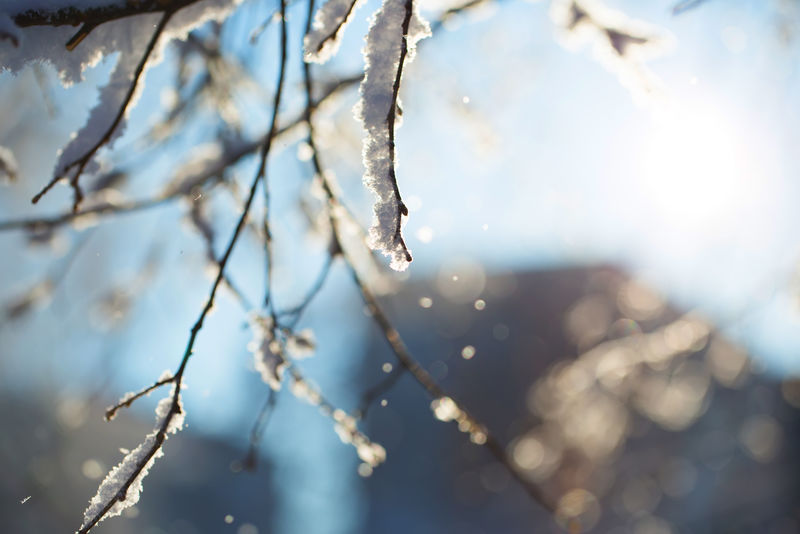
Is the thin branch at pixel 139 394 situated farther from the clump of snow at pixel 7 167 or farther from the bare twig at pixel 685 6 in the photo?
the bare twig at pixel 685 6

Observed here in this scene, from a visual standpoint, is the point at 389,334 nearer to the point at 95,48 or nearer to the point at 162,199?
the point at 95,48

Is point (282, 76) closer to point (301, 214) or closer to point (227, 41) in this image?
point (227, 41)

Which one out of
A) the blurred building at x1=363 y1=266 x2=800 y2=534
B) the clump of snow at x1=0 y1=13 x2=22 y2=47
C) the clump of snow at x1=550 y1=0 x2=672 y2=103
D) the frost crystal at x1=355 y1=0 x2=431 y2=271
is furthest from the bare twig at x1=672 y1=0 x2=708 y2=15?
the blurred building at x1=363 y1=266 x2=800 y2=534

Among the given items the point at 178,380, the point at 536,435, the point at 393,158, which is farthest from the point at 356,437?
the point at 536,435

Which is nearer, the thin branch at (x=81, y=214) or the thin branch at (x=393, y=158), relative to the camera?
the thin branch at (x=393, y=158)

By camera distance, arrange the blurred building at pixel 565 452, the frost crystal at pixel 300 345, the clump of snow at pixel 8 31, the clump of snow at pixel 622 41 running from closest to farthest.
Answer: the clump of snow at pixel 8 31
the clump of snow at pixel 622 41
the frost crystal at pixel 300 345
the blurred building at pixel 565 452

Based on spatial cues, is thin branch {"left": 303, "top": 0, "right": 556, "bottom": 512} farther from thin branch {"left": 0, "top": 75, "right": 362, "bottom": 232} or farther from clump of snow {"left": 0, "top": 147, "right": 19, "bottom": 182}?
clump of snow {"left": 0, "top": 147, "right": 19, "bottom": 182}

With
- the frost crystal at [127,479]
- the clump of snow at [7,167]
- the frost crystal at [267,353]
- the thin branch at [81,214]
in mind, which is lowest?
the frost crystal at [267,353]

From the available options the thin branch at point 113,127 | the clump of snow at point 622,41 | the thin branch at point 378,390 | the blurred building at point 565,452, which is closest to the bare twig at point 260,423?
the thin branch at point 378,390
